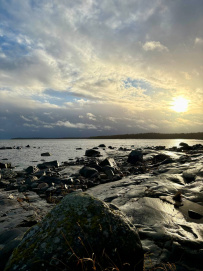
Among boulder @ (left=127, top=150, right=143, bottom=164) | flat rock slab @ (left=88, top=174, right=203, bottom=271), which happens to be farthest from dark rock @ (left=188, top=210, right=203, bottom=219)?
boulder @ (left=127, top=150, right=143, bottom=164)

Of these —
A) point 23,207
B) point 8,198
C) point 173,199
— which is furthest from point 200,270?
point 8,198

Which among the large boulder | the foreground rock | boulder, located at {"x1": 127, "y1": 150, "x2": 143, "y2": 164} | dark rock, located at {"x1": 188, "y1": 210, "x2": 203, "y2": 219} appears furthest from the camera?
boulder, located at {"x1": 127, "y1": 150, "x2": 143, "y2": 164}

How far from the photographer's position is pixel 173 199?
6.39 meters

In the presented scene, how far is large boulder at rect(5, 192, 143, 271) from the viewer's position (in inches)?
97.3

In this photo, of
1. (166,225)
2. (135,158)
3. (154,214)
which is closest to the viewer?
(166,225)

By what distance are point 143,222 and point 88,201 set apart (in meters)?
2.20

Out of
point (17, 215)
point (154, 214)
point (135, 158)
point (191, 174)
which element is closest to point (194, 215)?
point (154, 214)

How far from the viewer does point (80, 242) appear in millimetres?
2605

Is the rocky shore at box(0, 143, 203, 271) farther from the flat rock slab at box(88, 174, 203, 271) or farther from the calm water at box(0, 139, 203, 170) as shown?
the calm water at box(0, 139, 203, 170)

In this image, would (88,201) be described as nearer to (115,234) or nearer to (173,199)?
(115,234)

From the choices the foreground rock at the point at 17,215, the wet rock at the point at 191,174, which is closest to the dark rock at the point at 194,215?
the wet rock at the point at 191,174

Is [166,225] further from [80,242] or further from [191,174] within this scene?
[191,174]

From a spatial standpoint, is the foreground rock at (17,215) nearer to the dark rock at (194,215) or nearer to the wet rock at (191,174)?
the dark rock at (194,215)

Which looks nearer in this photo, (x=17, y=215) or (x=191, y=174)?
(x=17, y=215)
